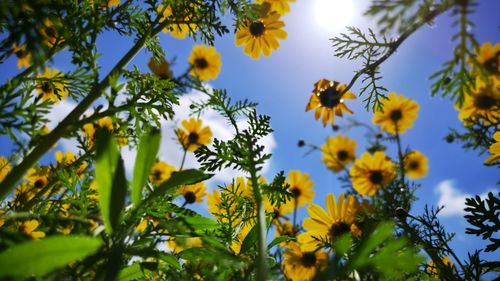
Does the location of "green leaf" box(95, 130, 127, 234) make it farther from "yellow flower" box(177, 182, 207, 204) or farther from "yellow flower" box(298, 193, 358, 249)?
"yellow flower" box(177, 182, 207, 204)

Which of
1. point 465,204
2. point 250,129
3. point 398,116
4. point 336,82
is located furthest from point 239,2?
point 398,116

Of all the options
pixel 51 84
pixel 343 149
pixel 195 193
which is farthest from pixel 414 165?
pixel 51 84

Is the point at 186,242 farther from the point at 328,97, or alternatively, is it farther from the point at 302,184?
the point at 302,184

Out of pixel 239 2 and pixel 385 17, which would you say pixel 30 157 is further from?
pixel 239 2

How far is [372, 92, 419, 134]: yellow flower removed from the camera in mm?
3828

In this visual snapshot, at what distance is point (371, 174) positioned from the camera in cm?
335

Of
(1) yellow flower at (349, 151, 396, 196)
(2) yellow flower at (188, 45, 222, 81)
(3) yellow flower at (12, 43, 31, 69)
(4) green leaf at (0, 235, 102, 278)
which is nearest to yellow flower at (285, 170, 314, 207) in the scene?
(1) yellow flower at (349, 151, 396, 196)

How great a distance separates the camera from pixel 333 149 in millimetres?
4789

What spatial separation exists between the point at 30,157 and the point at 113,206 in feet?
1.03

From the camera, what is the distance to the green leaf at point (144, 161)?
29.5 inches

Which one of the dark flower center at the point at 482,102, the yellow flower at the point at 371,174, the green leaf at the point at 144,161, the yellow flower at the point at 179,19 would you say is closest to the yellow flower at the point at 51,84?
the green leaf at the point at 144,161

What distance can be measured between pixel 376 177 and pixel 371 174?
11 centimetres

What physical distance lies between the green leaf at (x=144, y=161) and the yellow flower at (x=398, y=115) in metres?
3.35

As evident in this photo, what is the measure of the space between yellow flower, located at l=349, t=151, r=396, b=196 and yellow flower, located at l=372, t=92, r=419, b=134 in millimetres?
355
